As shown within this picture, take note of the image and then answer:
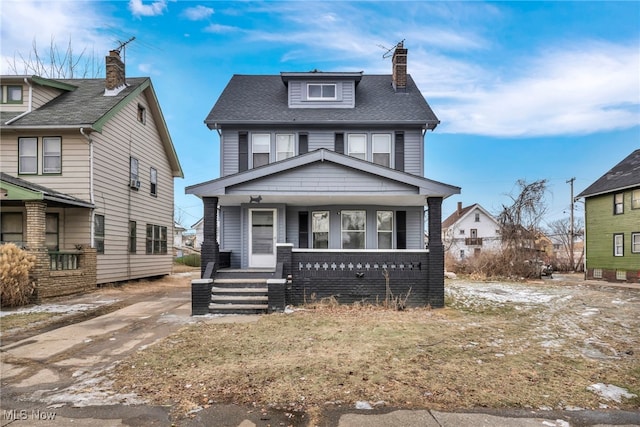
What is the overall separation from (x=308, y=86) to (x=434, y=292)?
31.5 ft

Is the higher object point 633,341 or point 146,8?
point 146,8

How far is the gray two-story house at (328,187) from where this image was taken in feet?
34.2

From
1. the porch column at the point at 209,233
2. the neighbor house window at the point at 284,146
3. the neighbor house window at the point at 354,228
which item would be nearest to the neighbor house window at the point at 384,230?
the neighbor house window at the point at 354,228

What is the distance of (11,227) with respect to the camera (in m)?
14.0

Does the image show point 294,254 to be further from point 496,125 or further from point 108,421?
point 496,125

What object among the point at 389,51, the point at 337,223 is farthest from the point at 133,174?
the point at 389,51

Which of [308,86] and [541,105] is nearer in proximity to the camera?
[308,86]

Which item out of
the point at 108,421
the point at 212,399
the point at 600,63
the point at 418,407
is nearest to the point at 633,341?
the point at 418,407

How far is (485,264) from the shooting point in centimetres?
2142

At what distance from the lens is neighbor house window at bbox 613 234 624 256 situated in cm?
2145

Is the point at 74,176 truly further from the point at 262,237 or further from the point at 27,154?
the point at 262,237

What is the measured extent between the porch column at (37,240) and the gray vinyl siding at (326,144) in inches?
228

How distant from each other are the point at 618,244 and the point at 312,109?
19611 mm

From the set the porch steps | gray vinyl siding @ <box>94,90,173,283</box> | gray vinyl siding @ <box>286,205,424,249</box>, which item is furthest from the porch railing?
gray vinyl siding @ <box>286,205,424,249</box>
